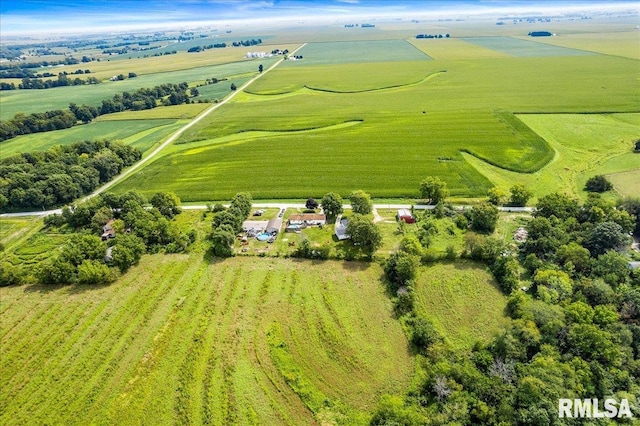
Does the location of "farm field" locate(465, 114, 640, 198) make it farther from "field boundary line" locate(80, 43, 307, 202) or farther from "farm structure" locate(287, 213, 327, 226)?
"field boundary line" locate(80, 43, 307, 202)

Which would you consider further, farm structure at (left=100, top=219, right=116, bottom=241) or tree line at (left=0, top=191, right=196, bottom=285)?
farm structure at (left=100, top=219, right=116, bottom=241)

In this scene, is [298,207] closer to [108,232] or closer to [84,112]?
[108,232]

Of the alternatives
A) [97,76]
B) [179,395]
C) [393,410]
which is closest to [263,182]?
[179,395]

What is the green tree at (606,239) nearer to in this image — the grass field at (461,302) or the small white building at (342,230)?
the grass field at (461,302)

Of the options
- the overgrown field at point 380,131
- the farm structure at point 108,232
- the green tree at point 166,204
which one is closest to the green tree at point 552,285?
the overgrown field at point 380,131

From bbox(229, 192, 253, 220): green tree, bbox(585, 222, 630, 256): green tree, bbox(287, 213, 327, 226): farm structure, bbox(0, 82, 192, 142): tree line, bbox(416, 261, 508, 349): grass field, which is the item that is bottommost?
bbox(416, 261, 508, 349): grass field

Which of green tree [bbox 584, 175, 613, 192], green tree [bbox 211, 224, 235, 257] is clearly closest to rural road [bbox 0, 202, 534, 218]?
green tree [bbox 211, 224, 235, 257]
